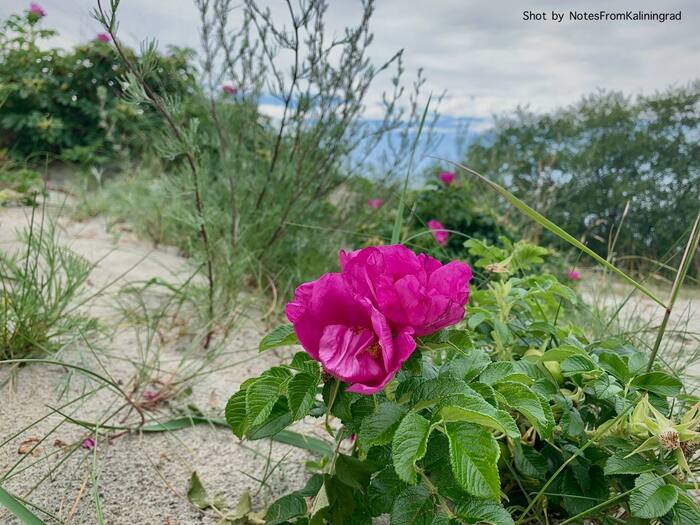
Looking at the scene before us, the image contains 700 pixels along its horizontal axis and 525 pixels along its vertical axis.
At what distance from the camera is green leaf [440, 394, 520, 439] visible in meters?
0.76

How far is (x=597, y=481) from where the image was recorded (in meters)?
1.11

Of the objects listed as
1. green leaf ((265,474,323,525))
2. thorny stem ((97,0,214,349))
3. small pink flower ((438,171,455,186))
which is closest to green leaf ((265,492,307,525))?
green leaf ((265,474,323,525))

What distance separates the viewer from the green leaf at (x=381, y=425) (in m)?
0.85

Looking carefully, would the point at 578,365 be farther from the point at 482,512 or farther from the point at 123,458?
the point at 123,458

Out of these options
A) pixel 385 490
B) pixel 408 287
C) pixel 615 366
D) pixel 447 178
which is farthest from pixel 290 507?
pixel 447 178

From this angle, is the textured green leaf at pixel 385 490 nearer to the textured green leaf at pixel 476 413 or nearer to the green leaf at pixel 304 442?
the textured green leaf at pixel 476 413

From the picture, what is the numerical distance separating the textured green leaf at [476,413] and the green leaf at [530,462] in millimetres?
321

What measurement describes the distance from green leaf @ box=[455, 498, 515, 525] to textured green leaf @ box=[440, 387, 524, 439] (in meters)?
0.17

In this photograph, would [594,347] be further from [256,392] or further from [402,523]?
[256,392]

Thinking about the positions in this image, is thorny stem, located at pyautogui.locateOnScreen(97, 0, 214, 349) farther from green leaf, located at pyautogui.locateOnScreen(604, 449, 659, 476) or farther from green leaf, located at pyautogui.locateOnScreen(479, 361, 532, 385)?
green leaf, located at pyautogui.locateOnScreen(604, 449, 659, 476)

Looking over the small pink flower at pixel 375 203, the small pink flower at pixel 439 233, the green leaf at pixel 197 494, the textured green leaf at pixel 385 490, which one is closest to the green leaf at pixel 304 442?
the green leaf at pixel 197 494

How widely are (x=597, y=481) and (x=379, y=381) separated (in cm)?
58

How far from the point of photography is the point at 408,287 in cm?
83

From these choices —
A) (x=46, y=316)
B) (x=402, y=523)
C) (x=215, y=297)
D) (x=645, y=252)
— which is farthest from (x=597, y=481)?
(x=645, y=252)
